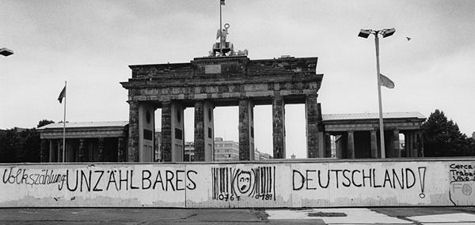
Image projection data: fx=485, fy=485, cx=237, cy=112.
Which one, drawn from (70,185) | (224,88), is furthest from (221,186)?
(224,88)

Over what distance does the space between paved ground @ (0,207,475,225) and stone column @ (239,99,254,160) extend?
4328 cm

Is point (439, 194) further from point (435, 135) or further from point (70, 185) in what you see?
point (435, 135)

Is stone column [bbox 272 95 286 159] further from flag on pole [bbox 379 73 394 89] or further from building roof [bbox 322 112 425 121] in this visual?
flag on pole [bbox 379 73 394 89]

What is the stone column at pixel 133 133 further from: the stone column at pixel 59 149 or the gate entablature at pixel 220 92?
the stone column at pixel 59 149

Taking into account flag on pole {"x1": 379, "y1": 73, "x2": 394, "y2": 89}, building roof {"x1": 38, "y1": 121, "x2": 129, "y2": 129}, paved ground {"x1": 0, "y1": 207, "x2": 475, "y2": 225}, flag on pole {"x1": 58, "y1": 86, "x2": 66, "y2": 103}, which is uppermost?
flag on pole {"x1": 58, "y1": 86, "x2": 66, "y2": 103}

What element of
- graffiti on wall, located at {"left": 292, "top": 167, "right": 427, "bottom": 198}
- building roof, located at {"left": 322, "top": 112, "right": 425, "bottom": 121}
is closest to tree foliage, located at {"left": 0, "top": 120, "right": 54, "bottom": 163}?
building roof, located at {"left": 322, "top": 112, "right": 425, "bottom": 121}

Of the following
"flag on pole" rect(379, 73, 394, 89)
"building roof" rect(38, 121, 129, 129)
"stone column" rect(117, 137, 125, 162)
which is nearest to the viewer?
"flag on pole" rect(379, 73, 394, 89)

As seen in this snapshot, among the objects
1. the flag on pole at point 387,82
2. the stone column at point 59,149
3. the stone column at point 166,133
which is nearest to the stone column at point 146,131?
the stone column at point 166,133

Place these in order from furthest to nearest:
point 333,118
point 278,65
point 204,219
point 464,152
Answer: point 464,152 → point 333,118 → point 278,65 → point 204,219

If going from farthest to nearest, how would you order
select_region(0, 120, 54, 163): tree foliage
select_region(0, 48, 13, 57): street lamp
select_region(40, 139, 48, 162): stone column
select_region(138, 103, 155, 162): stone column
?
select_region(0, 120, 54, 163): tree foliage, select_region(40, 139, 48, 162): stone column, select_region(138, 103, 155, 162): stone column, select_region(0, 48, 13, 57): street lamp

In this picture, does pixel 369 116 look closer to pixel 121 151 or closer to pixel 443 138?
pixel 443 138

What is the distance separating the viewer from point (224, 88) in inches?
2507

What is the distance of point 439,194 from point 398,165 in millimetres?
1895

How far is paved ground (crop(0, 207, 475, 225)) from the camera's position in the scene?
14398 mm
